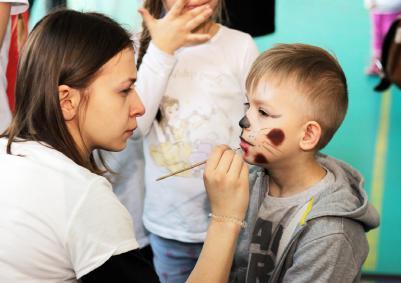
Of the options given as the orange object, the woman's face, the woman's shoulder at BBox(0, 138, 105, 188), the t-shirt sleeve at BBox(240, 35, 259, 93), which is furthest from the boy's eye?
the orange object

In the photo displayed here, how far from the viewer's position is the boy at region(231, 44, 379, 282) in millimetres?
922

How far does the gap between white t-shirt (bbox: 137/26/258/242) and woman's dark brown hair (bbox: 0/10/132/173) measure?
0.35 metres

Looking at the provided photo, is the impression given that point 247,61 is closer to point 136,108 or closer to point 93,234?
point 136,108

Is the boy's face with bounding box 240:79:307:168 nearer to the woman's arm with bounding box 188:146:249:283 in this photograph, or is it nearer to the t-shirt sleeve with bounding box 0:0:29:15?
the woman's arm with bounding box 188:146:249:283

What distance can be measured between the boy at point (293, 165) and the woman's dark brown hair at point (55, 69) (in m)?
0.32

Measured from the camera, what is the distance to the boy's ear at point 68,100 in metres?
0.85

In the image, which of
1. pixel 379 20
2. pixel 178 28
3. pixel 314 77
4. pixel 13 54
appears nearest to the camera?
pixel 314 77

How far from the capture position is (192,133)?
4.03 ft

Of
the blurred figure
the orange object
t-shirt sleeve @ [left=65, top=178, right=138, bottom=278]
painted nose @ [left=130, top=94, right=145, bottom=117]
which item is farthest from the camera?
the blurred figure

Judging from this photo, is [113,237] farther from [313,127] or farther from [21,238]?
[313,127]

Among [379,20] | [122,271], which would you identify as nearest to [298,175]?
[122,271]

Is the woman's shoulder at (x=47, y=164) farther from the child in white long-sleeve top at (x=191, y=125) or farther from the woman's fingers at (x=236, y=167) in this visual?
the child in white long-sleeve top at (x=191, y=125)

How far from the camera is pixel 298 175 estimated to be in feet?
3.34

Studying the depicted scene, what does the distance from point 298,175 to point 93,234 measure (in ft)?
1.50
